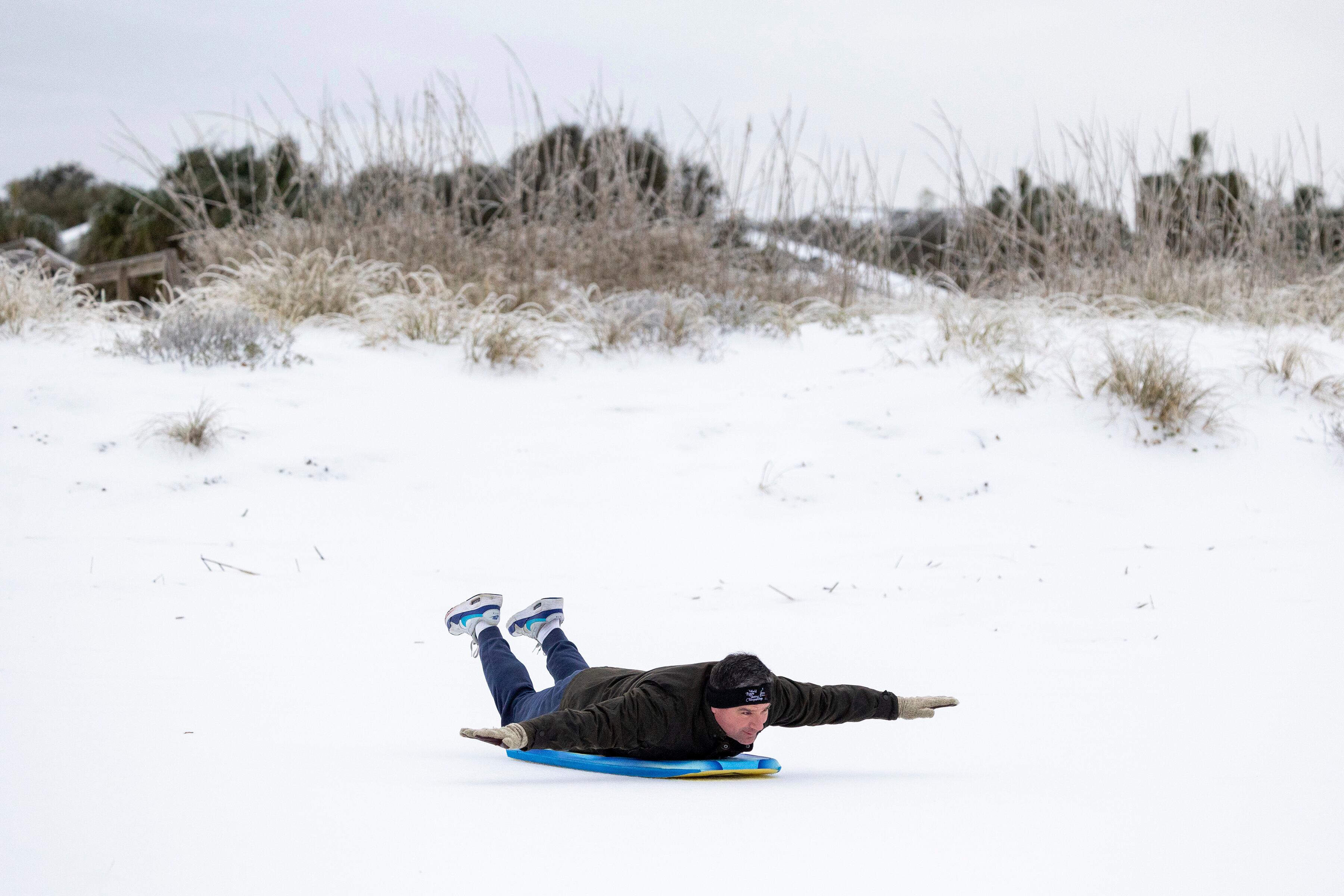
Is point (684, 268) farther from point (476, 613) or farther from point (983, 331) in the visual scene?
point (476, 613)

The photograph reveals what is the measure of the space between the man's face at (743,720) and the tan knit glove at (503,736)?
1.57 ft

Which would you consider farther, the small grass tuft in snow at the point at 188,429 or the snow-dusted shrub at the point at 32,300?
the snow-dusted shrub at the point at 32,300

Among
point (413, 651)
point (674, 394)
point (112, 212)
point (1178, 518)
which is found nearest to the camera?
point (413, 651)

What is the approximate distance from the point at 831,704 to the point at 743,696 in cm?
26

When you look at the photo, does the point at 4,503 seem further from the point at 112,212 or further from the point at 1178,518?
the point at 112,212

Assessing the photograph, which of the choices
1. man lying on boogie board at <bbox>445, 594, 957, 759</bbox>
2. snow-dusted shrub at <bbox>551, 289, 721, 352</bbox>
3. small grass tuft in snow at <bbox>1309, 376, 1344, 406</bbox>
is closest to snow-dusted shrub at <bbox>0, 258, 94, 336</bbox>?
snow-dusted shrub at <bbox>551, 289, 721, 352</bbox>

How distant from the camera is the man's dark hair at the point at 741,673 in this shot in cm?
230

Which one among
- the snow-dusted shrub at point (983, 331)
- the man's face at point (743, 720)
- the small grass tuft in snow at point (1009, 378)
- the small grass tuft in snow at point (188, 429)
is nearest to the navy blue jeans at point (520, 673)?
the man's face at point (743, 720)

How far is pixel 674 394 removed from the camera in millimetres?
6027

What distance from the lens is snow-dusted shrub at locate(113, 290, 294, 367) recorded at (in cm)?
574

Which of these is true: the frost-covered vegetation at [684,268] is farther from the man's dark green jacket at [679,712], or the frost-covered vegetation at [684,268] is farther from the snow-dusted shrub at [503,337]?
the man's dark green jacket at [679,712]

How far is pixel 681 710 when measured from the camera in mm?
2389

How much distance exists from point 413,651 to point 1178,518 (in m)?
3.35

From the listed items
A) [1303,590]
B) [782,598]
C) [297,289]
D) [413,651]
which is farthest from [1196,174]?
[413,651]
